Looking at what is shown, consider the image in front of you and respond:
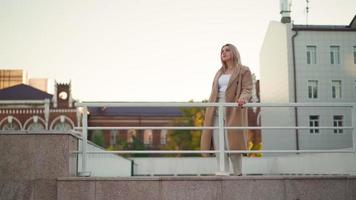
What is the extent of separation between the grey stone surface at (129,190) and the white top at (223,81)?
1611 mm

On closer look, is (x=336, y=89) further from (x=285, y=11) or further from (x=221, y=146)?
(x=221, y=146)

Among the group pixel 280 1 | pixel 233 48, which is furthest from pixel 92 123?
pixel 233 48

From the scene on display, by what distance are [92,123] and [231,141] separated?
73400 millimetres

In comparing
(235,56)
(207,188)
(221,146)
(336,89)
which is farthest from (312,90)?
(207,188)

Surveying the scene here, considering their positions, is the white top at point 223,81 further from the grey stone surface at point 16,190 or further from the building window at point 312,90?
the building window at point 312,90

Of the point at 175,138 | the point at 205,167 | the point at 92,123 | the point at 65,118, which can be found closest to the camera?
the point at 205,167

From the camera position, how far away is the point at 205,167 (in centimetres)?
1981

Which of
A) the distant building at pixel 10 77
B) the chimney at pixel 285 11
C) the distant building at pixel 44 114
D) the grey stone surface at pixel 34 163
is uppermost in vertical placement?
the distant building at pixel 10 77

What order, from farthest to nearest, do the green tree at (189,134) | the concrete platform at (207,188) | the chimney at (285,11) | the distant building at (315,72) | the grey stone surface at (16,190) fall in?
the green tree at (189,134), the chimney at (285,11), the distant building at (315,72), the concrete platform at (207,188), the grey stone surface at (16,190)

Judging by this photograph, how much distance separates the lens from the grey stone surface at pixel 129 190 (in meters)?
6.30

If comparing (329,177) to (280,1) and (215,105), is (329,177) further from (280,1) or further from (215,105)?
(280,1)

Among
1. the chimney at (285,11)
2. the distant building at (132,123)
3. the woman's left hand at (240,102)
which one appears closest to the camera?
the woman's left hand at (240,102)

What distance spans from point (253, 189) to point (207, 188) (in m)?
0.57

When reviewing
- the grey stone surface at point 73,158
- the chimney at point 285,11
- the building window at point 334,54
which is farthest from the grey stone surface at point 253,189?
the chimney at point 285,11
